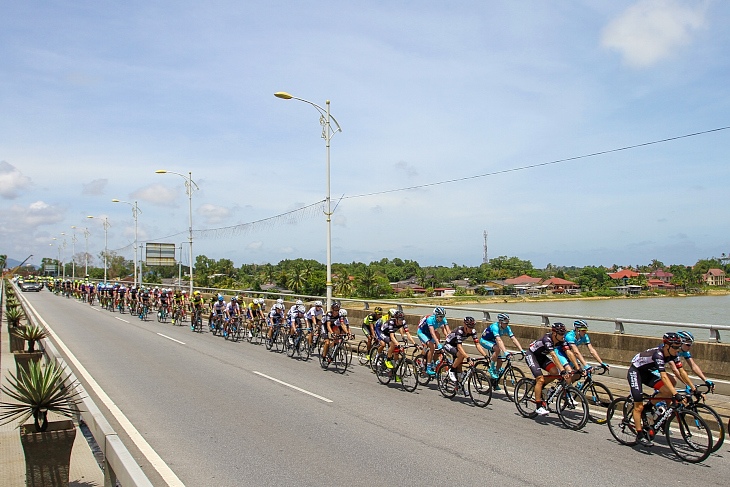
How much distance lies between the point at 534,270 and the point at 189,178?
123 m

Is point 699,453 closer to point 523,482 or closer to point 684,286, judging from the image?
point 523,482

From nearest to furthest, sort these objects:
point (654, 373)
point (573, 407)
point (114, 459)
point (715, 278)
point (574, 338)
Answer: point (114, 459)
point (654, 373)
point (573, 407)
point (574, 338)
point (715, 278)

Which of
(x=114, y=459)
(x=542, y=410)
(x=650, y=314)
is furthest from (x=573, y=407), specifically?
(x=650, y=314)

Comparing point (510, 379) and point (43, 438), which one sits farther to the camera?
point (510, 379)

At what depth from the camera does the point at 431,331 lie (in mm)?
11516

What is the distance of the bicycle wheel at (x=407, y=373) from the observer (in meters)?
11.9

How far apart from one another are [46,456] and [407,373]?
25.9 feet

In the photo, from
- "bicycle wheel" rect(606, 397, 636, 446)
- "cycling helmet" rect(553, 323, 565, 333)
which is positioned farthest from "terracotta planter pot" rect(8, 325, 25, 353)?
"bicycle wheel" rect(606, 397, 636, 446)

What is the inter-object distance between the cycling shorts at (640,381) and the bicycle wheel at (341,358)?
24.9 ft

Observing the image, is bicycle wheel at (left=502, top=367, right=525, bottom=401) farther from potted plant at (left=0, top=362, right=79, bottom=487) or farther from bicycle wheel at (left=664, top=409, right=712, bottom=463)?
potted plant at (left=0, top=362, right=79, bottom=487)

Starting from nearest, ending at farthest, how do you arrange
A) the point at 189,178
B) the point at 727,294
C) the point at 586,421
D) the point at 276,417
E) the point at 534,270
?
1. the point at 586,421
2. the point at 276,417
3. the point at 189,178
4. the point at 727,294
5. the point at 534,270

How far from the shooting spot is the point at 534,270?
469 ft

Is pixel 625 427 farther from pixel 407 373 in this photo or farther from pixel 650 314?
pixel 650 314

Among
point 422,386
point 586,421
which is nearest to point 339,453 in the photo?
point 586,421
